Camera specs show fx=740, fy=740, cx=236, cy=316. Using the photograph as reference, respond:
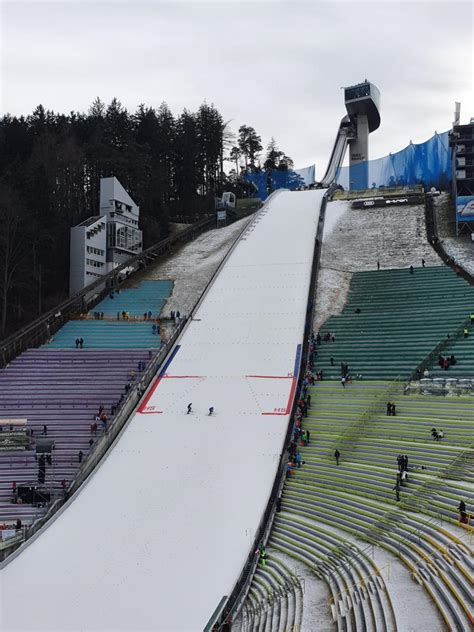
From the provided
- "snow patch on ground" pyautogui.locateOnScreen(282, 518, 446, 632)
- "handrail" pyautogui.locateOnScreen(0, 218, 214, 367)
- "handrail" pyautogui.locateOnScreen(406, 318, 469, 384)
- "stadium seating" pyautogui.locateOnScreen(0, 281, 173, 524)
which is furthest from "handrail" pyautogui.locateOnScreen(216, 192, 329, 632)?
"handrail" pyautogui.locateOnScreen(0, 218, 214, 367)


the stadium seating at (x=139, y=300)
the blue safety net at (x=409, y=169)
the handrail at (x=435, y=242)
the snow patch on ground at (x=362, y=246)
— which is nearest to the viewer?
the handrail at (x=435, y=242)

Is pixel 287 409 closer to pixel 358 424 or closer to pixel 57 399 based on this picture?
pixel 358 424

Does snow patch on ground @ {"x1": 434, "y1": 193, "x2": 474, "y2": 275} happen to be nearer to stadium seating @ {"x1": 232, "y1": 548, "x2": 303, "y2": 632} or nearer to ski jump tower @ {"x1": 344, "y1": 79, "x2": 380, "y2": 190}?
stadium seating @ {"x1": 232, "y1": 548, "x2": 303, "y2": 632}

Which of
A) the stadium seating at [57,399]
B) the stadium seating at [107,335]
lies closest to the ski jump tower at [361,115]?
the stadium seating at [107,335]

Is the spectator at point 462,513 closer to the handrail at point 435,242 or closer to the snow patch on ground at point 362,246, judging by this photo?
the snow patch on ground at point 362,246

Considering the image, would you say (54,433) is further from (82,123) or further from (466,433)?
(82,123)

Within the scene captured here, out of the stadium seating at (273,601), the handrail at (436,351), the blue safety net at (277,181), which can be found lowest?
the stadium seating at (273,601)

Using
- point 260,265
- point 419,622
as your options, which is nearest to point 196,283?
point 260,265
